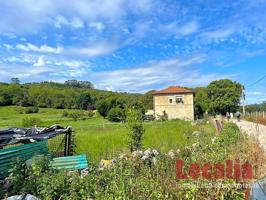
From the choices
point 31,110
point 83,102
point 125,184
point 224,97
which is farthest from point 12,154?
point 83,102

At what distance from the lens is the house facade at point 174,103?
190ft

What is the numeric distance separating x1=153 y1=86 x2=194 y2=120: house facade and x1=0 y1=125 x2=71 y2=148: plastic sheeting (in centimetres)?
4543

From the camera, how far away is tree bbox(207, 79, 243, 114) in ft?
214

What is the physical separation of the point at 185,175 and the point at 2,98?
8368 cm

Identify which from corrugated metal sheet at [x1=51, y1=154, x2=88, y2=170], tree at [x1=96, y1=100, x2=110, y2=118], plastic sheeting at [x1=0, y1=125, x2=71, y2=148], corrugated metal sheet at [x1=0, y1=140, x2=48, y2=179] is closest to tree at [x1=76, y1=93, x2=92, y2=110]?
tree at [x1=96, y1=100, x2=110, y2=118]

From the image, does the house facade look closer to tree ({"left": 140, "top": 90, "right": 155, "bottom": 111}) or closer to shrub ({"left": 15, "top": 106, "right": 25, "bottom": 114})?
tree ({"left": 140, "top": 90, "right": 155, "bottom": 111})

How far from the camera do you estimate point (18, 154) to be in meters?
8.98

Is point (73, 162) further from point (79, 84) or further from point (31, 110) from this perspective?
point (79, 84)

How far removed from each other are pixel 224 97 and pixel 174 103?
41.5ft

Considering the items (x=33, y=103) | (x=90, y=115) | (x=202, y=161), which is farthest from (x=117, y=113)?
(x=202, y=161)

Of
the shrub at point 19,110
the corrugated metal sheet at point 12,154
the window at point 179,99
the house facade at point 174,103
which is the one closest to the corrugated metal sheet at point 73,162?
the corrugated metal sheet at point 12,154

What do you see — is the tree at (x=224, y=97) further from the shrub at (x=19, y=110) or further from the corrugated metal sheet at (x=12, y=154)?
the corrugated metal sheet at (x=12, y=154)

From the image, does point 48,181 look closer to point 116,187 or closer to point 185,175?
point 116,187

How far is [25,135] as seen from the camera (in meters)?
10.2
